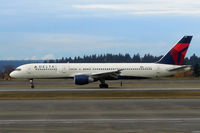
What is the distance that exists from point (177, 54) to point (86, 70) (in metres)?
11.2

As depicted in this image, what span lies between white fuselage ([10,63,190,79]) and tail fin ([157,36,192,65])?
76 cm

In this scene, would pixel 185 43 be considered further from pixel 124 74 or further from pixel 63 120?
pixel 63 120

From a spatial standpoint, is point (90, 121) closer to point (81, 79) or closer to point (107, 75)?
point (81, 79)

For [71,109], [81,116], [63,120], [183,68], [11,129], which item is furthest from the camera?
[183,68]

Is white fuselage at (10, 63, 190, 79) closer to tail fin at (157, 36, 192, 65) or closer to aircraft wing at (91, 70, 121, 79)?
tail fin at (157, 36, 192, 65)

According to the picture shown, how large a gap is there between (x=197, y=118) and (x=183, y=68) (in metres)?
26.4

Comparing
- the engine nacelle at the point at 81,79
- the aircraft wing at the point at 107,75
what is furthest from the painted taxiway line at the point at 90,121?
the aircraft wing at the point at 107,75

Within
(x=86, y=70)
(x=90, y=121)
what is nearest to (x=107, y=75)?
(x=86, y=70)

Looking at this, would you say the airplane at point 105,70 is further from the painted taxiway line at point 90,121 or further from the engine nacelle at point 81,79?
the painted taxiway line at point 90,121

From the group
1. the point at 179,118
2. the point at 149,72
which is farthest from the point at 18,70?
the point at 179,118

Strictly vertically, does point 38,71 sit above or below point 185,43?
below

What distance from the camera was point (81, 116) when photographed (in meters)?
21.3

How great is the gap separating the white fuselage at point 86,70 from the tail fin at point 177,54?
0.76 meters

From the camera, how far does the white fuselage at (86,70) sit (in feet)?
151
